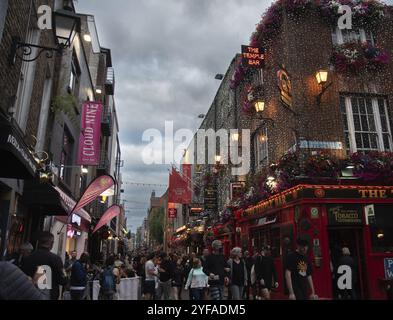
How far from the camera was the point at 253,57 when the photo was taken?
17.1 metres

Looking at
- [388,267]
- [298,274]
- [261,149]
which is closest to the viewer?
[298,274]

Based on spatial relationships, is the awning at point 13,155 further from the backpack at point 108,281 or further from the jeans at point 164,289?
the jeans at point 164,289

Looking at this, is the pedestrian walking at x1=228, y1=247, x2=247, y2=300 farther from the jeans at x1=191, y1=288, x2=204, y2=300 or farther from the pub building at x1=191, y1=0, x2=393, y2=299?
the pub building at x1=191, y1=0, x2=393, y2=299

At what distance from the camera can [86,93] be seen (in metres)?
20.8

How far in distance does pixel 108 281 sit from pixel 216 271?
10.1ft

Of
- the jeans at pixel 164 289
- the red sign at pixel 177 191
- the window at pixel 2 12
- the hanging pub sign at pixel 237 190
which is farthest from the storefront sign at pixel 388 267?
the red sign at pixel 177 191

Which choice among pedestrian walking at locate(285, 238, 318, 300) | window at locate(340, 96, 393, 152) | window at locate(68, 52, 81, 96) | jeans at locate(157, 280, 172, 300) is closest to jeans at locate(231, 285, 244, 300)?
pedestrian walking at locate(285, 238, 318, 300)

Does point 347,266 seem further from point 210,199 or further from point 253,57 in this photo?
point 210,199

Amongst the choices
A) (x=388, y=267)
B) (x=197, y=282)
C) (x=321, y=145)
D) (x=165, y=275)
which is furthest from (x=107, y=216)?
(x=388, y=267)

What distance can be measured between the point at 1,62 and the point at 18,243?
5.57 m

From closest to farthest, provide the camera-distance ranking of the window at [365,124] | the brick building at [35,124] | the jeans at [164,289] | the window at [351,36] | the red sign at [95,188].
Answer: the brick building at [35,124] < the red sign at [95,188] < the jeans at [164,289] < the window at [365,124] < the window at [351,36]

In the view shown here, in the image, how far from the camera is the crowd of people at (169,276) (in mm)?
5079

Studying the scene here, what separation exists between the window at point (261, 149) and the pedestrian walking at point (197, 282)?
27.9 feet
